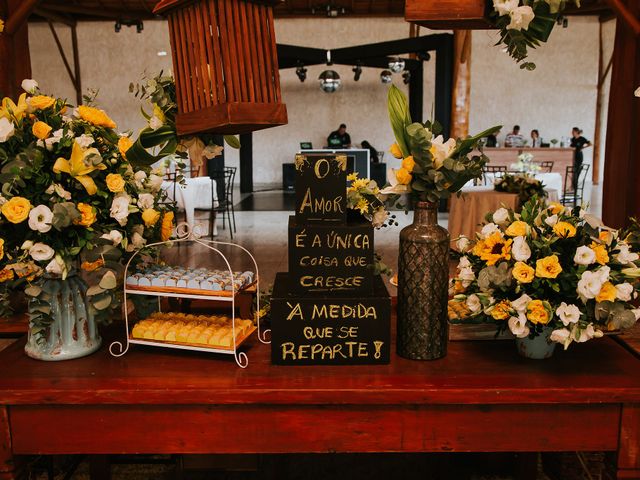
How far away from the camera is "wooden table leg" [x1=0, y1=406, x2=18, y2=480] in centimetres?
145

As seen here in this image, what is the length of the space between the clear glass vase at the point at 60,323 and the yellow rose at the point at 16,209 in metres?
0.22

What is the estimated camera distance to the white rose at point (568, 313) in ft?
4.73

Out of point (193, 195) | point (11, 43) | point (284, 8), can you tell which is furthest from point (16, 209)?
point (284, 8)

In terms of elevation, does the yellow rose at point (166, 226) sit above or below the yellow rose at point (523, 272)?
above

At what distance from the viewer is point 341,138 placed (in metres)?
15.1

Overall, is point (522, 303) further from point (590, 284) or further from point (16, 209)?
point (16, 209)

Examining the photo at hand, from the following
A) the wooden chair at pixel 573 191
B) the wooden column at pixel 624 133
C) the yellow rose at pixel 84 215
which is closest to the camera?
the yellow rose at pixel 84 215

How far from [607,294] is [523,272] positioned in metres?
0.20

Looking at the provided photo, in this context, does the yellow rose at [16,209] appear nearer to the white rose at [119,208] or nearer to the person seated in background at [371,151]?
the white rose at [119,208]

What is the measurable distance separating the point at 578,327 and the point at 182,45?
1117 mm

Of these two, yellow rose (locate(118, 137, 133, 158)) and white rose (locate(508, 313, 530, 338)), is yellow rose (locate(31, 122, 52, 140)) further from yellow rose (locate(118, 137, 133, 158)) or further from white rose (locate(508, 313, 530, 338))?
white rose (locate(508, 313, 530, 338))

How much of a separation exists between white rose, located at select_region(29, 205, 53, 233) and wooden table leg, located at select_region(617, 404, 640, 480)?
1.41 metres

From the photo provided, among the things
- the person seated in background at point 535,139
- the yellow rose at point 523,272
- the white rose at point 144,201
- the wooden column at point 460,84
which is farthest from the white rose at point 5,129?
the person seated in background at point 535,139

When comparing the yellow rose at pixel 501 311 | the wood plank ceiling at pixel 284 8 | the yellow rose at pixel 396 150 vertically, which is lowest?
the yellow rose at pixel 501 311
